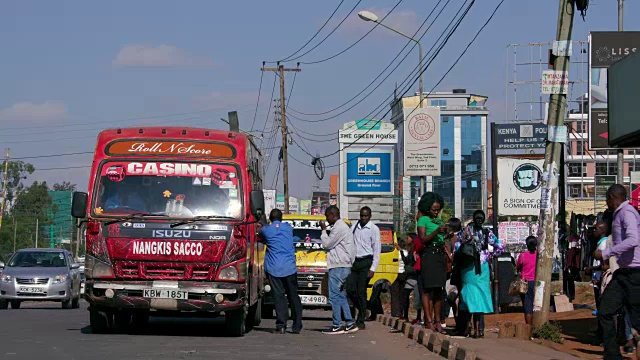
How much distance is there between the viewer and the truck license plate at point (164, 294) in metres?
13.2

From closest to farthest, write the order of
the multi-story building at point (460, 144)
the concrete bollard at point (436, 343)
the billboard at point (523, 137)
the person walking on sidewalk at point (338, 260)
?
the concrete bollard at point (436, 343), the person walking on sidewalk at point (338, 260), the billboard at point (523, 137), the multi-story building at point (460, 144)

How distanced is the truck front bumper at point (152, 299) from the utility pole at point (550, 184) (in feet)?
13.6

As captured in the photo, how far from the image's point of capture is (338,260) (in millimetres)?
15016

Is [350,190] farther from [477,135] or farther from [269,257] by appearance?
[477,135]

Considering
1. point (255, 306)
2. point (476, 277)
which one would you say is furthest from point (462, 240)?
point (255, 306)

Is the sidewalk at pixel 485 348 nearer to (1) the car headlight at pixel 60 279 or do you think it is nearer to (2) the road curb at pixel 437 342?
(2) the road curb at pixel 437 342

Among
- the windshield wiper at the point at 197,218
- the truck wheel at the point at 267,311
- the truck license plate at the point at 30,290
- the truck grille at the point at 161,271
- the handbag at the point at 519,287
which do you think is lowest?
the truck wheel at the point at 267,311

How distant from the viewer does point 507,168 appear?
39219 mm

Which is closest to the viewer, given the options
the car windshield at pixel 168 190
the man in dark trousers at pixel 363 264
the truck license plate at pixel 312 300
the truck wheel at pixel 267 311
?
the car windshield at pixel 168 190

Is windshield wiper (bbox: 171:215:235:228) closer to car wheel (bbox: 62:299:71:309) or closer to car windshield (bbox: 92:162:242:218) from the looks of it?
car windshield (bbox: 92:162:242:218)

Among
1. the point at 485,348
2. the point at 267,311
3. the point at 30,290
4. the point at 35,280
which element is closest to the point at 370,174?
the point at 35,280

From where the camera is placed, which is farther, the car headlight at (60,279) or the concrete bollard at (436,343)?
the car headlight at (60,279)

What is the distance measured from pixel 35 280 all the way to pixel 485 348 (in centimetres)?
1659


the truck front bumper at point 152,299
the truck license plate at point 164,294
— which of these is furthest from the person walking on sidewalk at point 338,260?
the truck license plate at point 164,294
